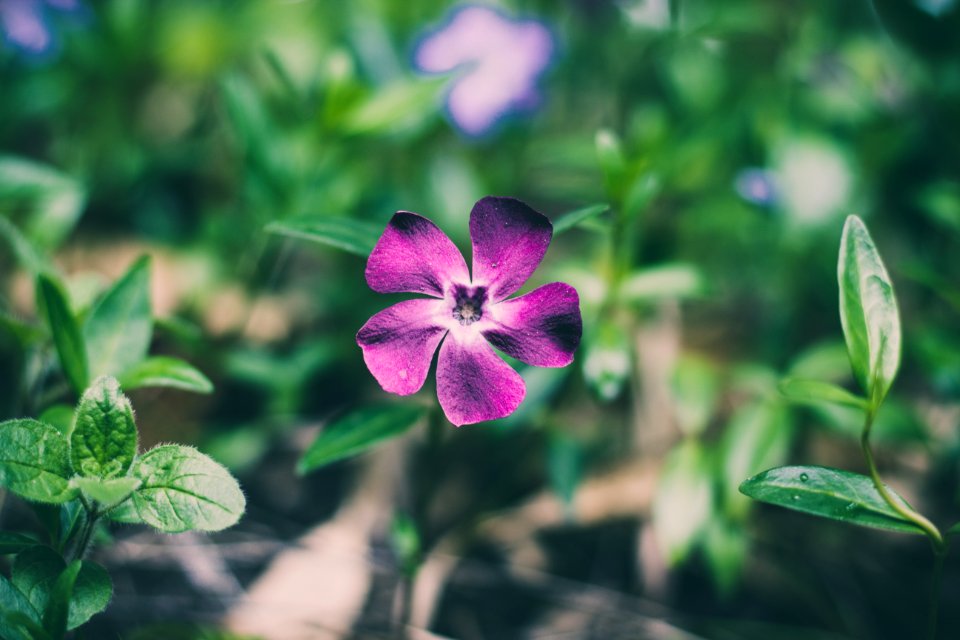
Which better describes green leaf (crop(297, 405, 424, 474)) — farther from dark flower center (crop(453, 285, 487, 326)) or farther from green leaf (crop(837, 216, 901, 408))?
green leaf (crop(837, 216, 901, 408))

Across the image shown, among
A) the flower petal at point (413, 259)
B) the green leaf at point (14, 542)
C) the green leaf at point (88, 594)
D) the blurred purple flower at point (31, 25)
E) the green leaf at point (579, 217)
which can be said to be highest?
the blurred purple flower at point (31, 25)

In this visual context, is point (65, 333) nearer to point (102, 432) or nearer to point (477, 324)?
point (102, 432)

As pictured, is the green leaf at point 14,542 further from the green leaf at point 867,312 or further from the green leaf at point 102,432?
the green leaf at point 867,312

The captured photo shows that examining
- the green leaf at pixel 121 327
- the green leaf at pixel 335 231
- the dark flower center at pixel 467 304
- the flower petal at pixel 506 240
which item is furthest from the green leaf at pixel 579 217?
the green leaf at pixel 121 327

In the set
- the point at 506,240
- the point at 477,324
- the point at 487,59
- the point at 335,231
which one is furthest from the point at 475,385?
the point at 487,59

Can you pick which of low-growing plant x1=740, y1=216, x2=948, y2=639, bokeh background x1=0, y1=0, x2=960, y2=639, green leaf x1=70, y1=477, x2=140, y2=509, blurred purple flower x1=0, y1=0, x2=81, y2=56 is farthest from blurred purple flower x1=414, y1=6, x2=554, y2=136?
green leaf x1=70, y1=477, x2=140, y2=509

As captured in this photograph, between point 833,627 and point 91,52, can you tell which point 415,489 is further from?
point 91,52
